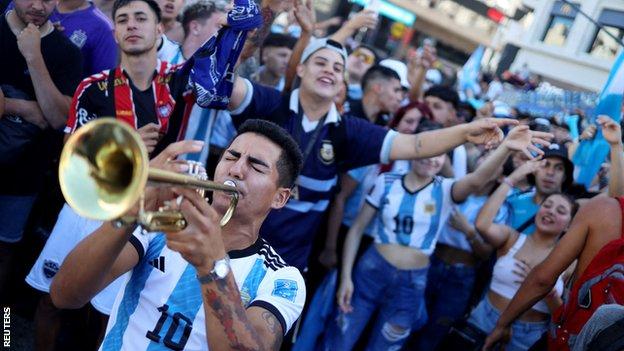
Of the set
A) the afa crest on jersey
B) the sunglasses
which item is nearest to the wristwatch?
the afa crest on jersey

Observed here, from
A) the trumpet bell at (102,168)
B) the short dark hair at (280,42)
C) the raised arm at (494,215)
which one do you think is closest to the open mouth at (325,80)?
the raised arm at (494,215)

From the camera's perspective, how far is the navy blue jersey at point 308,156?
325cm

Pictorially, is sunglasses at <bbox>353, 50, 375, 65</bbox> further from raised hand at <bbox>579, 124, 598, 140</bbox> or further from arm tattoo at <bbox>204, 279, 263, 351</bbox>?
arm tattoo at <bbox>204, 279, 263, 351</bbox>

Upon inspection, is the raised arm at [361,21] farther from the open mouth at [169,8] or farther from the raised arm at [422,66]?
the open mouth at [169,8]

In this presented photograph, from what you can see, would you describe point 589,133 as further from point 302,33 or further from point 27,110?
point 27,110

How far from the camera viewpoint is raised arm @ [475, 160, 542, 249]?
377cm

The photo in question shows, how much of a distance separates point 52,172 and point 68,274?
2.48 m

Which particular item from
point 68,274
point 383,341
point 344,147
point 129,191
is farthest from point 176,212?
point 383,341

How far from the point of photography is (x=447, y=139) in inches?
125

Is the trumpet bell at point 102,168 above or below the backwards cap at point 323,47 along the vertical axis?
below

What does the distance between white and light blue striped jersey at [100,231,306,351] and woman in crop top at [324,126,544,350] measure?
198 cm

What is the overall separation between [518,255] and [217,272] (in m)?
2.92

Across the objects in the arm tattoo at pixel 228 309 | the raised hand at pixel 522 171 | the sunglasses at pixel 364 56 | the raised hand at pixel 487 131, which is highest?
the sunglasses at pixel 364 56

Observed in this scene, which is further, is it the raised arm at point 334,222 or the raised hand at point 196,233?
the raised arm at point 334,222
